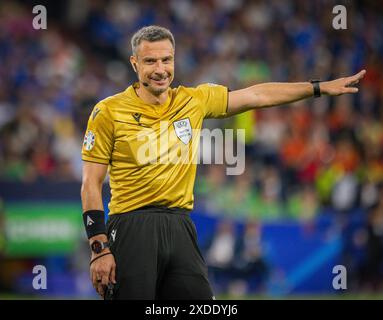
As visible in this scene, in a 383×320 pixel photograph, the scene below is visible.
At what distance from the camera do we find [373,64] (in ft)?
51.3

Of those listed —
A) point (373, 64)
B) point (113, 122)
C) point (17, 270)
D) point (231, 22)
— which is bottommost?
point (17, 270)

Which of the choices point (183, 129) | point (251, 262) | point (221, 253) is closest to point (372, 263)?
point (251, 262)

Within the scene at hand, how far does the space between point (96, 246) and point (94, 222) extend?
0.15 metres

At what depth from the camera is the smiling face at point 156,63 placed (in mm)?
5484

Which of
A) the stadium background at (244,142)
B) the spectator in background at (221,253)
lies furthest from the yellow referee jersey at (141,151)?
the spectator in background at (221,253)

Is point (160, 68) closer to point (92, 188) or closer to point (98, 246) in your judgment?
point (92, 188)

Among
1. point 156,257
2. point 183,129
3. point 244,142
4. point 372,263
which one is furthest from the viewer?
point 244,142

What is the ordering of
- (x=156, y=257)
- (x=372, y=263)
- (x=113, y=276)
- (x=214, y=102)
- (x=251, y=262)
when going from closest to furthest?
1. (x=113, y=276)
2. (x=156, y=257)
3. (x=214, y=102)
4. (x=251, y=262)
5. (x=372, y=263)

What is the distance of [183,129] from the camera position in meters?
5.61

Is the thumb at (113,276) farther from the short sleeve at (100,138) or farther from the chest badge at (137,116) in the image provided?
the chest badge at (137,116)

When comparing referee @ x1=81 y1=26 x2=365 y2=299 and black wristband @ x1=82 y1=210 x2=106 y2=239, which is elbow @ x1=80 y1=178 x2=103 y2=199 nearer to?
referee @ x1=81 y1=26 x2=365 y2=299

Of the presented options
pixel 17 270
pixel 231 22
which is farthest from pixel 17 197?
pixel 231 22
